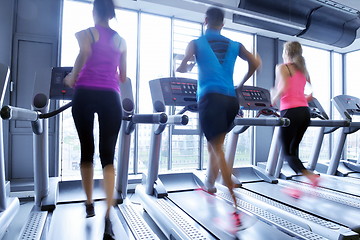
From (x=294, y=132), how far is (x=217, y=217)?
3.86 feet

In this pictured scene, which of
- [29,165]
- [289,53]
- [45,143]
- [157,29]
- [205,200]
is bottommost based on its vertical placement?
[205,200]

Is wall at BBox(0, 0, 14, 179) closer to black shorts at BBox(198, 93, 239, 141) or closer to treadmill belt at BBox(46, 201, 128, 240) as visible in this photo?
treadmill belt at BBox(46, 201, 128, 240)

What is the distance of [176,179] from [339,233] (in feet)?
6.27

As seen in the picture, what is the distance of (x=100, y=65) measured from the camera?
165 cm

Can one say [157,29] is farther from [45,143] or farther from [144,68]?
[45,143]

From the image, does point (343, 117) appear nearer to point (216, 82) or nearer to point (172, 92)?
point (172, 92)

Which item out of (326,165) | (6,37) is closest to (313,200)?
(326,165)

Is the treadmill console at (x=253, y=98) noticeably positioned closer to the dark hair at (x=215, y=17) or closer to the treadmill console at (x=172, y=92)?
the treadmill console at (x=172, y=92)

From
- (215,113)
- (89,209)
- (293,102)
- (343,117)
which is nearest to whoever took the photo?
(215,113)

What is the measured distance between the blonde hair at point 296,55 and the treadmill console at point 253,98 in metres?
0.62

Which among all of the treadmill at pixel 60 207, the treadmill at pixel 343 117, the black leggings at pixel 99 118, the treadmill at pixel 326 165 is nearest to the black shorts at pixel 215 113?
the treadmill at pixel 60 207

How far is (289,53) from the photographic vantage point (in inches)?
107

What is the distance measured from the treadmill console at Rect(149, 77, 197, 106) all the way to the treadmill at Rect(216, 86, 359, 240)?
2.04 ft

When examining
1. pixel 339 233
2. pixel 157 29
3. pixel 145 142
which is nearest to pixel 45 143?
pixel 145 142
